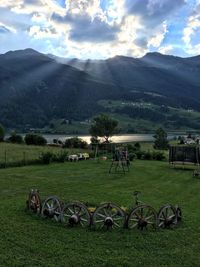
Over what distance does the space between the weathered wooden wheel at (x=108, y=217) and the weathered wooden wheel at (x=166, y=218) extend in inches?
57.5

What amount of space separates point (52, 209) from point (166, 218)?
438 centimetres

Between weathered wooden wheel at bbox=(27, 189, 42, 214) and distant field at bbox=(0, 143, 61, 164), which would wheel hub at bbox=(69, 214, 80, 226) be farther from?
distant field at bbox=(0, 143, 61, 164)

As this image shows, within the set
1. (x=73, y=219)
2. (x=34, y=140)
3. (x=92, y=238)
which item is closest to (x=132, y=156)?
(x=34, y=140)

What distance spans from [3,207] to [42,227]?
3875 mm

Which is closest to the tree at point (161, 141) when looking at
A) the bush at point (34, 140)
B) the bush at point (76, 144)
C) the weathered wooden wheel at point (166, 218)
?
the bush at point (34, 140)

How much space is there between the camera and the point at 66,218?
14.5 metres

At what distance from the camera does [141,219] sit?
1373 centimetres

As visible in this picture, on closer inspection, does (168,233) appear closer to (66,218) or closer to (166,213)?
(166,213)

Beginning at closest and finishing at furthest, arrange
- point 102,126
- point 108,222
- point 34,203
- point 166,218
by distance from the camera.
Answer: point 108,222
point 166,218
point 34,203
point 102,126

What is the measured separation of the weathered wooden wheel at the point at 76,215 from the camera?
13859 mm

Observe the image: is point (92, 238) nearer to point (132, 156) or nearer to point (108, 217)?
point (108, 217)

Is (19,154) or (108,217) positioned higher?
(19,154)

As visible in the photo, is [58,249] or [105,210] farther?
[105,210]

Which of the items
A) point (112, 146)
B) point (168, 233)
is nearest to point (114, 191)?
point (168, 233)
